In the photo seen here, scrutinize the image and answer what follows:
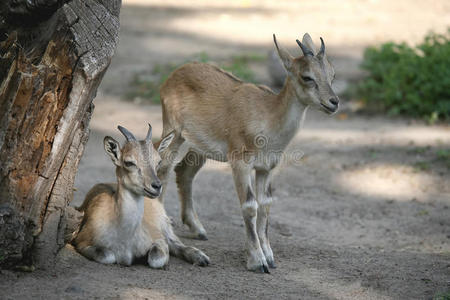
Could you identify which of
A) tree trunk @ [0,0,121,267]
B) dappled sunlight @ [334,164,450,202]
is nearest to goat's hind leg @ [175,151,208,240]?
tree trunk @ [0,0,121,267]

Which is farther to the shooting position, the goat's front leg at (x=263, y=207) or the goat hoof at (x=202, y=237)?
the goat hoof at (x=202, y=237)

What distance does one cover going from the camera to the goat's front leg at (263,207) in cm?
737

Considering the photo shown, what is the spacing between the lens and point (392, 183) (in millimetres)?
10203

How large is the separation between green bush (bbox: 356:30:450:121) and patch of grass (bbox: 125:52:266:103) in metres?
2.42

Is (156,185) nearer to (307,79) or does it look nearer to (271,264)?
(271,264)

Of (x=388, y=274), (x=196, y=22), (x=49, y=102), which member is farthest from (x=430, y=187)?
(x=196, y=22)

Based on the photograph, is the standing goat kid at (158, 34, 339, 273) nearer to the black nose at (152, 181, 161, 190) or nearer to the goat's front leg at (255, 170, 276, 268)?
the goat's front leg at (255, 170, 276, 268)

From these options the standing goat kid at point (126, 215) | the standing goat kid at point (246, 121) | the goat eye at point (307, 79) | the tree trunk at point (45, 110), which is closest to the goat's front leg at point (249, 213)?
the standing goat kid at point (246, 121)

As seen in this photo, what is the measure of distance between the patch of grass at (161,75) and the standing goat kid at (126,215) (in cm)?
713

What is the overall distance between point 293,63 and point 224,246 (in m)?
2.19

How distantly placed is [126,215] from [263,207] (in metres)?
1.71

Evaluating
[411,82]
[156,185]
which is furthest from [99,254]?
[411,82]

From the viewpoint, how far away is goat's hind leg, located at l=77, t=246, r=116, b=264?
253 inches

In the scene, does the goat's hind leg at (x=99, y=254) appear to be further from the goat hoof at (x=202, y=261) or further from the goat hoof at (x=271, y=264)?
the goat hoof at (x=271, y=264)
